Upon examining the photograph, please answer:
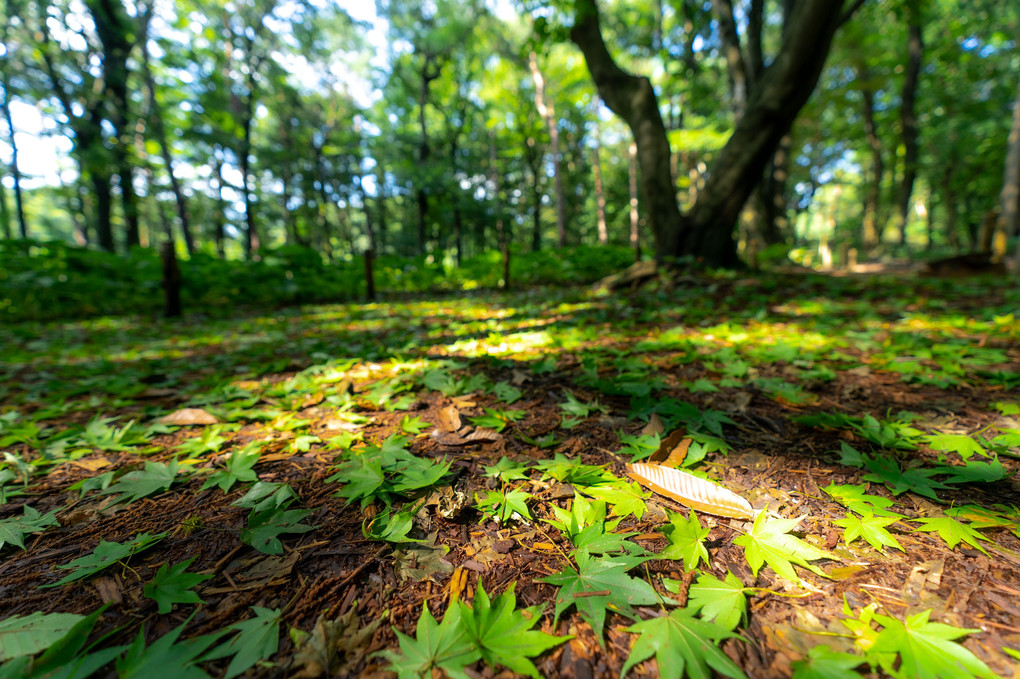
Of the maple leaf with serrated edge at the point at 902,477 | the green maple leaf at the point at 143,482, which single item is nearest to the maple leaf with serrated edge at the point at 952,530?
the maple leaf with serrated edge at the point at 902,477

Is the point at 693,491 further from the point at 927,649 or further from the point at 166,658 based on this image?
the point at 166,658

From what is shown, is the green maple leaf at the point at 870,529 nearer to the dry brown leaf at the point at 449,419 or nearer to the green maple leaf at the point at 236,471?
the dry brown leaf at the point at 449,419

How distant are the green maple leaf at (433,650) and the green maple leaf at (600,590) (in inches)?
7.7

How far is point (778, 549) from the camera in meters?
0.94

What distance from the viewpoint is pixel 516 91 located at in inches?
695

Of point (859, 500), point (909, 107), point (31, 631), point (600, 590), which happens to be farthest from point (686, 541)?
point (909, 107)

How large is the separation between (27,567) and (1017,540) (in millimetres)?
2460

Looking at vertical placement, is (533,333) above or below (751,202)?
below

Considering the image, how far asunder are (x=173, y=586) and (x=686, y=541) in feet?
4.03

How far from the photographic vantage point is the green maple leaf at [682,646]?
68 centimetres

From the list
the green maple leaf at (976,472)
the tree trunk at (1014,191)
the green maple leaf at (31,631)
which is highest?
the tree trunk at (1014,191)

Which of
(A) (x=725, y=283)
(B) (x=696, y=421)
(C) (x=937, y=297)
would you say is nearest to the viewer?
(B) (x=696, y=421)

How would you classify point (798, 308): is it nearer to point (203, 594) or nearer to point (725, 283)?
point (725, 283)

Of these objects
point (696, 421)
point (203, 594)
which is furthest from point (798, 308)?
point (203, 594)
